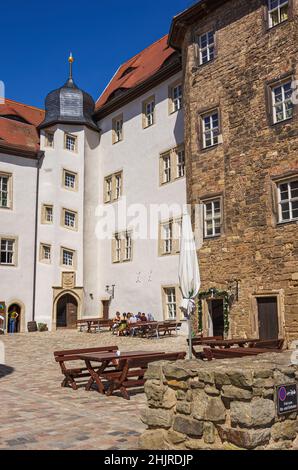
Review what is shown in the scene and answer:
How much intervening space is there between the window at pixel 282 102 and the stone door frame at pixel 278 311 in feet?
17.2

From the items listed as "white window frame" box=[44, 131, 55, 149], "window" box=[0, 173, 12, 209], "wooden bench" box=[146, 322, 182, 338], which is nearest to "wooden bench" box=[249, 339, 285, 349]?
"wooden bench" box=[146, 322, 182, 338]

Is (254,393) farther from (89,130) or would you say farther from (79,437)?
(89,130)

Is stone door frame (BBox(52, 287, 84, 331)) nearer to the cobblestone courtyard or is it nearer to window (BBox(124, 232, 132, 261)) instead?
window (BBox(124, 232, 132, 261))

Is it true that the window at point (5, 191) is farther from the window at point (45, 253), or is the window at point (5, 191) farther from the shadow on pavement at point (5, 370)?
the shadow on pavement at point (5, 370)

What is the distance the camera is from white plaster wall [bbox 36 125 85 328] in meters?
25.2

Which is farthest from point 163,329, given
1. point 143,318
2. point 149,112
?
point 149,112

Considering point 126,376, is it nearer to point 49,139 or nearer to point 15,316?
point 15,316

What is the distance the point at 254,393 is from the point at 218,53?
15.3 m

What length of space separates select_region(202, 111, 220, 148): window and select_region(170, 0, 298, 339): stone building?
0.12 ft

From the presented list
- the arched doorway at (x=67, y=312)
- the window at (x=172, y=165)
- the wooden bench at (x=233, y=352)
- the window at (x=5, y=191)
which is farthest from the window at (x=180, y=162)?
the wooden bench at (x=233, y=352)

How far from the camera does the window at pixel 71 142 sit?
26844mm

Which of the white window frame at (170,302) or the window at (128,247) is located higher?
the window at (128,247)

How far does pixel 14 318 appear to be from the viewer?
2444 centimetres

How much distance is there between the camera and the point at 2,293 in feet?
80.0
